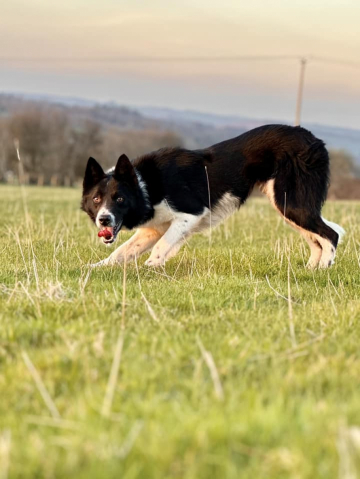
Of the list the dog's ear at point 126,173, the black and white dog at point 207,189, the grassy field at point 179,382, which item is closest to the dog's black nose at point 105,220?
the black and white dog at point 207,189

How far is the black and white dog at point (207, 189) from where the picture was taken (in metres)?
6.78

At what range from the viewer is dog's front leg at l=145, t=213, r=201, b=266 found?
258 inches

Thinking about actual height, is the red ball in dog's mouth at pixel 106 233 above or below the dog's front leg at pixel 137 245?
above

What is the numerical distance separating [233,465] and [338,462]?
365mm

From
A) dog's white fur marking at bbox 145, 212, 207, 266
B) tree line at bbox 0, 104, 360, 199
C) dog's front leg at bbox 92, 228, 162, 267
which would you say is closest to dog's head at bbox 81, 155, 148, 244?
dog's front leg at bbox 92, 228, 162, 267

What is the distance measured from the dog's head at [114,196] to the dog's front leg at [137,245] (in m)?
0.23

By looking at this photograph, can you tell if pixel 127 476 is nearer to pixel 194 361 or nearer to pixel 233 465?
pixel 233 465

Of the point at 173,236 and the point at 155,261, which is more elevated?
the point at 173,236

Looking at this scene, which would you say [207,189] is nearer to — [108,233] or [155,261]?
[155,261]

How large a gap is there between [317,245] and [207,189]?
1.52 meters

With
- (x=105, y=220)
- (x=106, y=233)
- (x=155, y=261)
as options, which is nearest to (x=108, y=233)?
(x=106, y=233)

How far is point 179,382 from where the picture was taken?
2686mm

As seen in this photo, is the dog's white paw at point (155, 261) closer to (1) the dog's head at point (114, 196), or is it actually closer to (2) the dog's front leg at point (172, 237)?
(2) the dog's front leg at point (172, 237)

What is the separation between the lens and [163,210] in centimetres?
710
